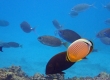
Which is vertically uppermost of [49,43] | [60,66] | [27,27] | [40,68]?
[40,68]

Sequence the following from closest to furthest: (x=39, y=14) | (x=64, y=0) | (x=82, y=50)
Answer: (x=82, y=50) < (x=64, y=0) < (x=39, y=14)

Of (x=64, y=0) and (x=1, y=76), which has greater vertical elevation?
(x=64, y=0)

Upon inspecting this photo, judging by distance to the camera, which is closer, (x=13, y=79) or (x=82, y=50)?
(x=82, y=50)

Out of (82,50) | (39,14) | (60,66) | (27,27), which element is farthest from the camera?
(39,14)

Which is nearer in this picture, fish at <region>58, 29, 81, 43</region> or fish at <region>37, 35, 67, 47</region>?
fish at <region>58, 29, 81, 43</region>

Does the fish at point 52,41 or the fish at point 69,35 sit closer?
the fish at point 69,35

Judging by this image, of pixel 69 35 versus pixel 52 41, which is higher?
pixel 52 41

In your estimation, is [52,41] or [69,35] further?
[52,41]

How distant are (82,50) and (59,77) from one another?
396 cm

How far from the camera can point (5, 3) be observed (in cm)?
15062

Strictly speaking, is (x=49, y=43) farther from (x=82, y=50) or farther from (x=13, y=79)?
(x=82, y=50)

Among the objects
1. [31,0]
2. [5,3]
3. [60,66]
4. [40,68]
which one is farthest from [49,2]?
[60,66]

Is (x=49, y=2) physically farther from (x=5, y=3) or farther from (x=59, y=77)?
(x=59, y=77)

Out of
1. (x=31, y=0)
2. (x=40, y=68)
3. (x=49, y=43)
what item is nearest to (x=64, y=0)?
(x=31, y=0)
